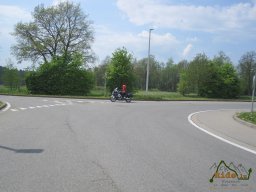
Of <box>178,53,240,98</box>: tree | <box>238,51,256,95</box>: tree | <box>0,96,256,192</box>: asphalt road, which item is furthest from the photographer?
<box>238,51,256,95</box>: tree

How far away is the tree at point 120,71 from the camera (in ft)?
163

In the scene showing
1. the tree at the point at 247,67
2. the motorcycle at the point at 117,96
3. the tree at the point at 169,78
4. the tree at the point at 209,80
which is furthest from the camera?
the tree at the point at 169,78

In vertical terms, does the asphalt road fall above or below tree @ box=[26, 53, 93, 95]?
below

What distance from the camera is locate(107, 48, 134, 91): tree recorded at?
49594 millimetres

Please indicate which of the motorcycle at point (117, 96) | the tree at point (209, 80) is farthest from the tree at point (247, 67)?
the motorcycle at point (117, 96)

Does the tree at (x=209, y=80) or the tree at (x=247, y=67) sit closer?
the tree at (x=209, y=80)

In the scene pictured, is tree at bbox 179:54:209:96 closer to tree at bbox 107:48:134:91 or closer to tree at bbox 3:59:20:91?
tree at bbox 107:48:134:91

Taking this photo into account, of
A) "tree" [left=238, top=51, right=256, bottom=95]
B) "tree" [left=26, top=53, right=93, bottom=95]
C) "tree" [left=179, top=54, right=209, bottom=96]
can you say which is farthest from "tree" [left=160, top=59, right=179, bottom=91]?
"tree" [left=26, top=53, right=93, bottom=95]

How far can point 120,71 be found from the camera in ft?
163

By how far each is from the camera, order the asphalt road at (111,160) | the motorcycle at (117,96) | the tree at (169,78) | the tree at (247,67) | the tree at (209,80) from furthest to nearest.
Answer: the tree at (169,78)
the tree at (247,67)
the tree at (209,80)
the motorcycle at (117,96)
the asphalt road at (111,160)

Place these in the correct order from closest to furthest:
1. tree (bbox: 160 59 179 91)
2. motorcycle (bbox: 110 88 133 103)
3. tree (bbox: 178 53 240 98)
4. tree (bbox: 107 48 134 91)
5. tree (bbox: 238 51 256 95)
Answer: motorcycle (bbox: 110 88 133 103), tree (bbox: 107 48 134 91), tree (bbox: 178 53 240 98), tree (bbox: 238 51 256 95), tree (bbox: 160 59 179 91)

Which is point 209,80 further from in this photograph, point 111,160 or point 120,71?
point 111,160

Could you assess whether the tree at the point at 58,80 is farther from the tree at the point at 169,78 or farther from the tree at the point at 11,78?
the tree at the point at 169,78

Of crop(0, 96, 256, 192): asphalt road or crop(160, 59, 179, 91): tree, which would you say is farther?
crop(160, 59, 179, 91): tree
